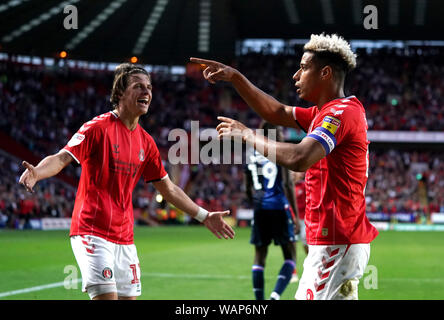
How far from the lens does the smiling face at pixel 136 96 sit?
501cm

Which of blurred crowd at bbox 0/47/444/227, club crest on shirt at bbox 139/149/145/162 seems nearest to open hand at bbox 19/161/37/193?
club crest on shirt at bbox 139/149/145/162

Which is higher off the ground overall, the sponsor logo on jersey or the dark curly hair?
the dark curly hair

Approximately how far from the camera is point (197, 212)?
17.3ft

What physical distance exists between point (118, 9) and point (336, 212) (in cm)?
3127

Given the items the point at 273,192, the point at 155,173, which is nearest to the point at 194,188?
the point at 273,192

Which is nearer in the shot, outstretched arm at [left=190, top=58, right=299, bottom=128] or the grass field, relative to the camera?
outstretched arm at [left=190, top=58, right=299, bottom=128]

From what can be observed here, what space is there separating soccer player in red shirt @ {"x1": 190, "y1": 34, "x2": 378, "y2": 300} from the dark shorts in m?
4.24

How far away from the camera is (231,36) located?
4034cm

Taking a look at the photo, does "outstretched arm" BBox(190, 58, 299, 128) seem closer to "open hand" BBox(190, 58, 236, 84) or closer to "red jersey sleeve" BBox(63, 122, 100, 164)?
"open hand" BBox(190, 58, 236, 84)

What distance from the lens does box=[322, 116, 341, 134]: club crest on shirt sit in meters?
3.68

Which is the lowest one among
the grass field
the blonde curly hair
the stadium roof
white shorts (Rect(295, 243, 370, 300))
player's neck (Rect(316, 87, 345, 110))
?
the grass field

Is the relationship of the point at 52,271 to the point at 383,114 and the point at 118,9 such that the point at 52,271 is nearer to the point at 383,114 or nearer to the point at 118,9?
the point at 118,9
